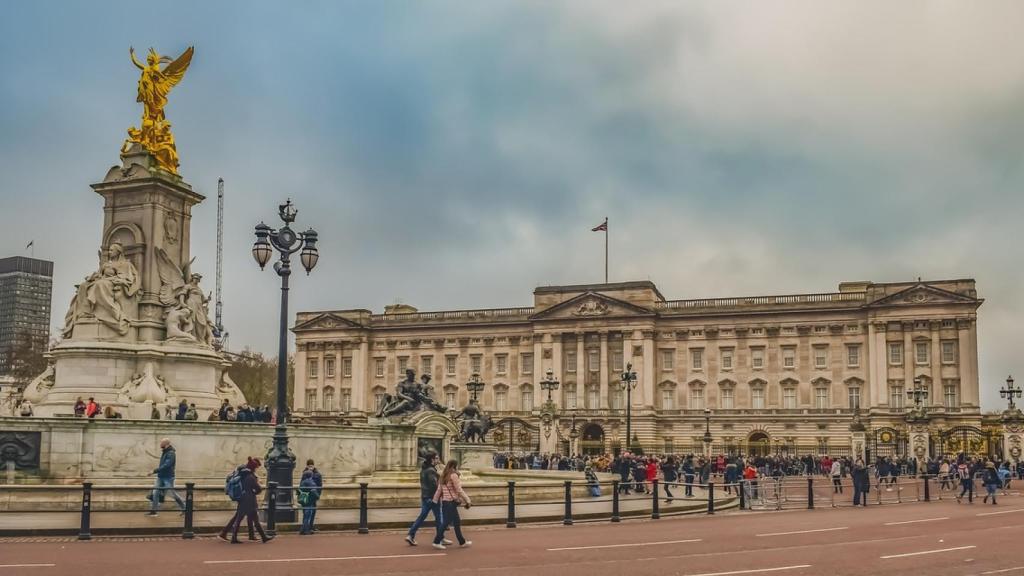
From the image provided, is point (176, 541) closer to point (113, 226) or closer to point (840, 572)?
point (840, 572)

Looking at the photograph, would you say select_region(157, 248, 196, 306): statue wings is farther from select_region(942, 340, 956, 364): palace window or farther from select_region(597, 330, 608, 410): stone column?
select_region(942, 340, 956, 364): palace window

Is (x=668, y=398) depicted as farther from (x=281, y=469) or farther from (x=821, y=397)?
(x=281, y=469)

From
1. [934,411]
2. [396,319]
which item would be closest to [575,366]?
[396,319]

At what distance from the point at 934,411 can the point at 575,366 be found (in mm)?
30859

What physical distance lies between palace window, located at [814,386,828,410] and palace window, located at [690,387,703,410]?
9841 mm

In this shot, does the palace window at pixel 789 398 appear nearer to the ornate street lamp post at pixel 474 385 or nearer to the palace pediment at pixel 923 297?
the palace pediment at pixel 923 297

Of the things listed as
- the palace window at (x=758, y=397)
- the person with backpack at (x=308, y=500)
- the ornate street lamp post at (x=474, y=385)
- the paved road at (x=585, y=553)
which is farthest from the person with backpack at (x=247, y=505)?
the palace window at (x=758, y=397)

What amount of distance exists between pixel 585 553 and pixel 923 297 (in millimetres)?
78832

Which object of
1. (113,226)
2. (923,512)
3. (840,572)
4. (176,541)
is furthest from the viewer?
(113,226)

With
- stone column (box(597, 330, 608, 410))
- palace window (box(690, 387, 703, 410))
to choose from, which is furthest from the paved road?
stone column (box(597, 330, 608, 410))

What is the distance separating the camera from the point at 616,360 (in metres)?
98.4

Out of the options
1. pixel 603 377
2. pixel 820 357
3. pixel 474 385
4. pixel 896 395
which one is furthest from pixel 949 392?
pixel 474 385

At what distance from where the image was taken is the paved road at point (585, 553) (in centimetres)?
A: 1524

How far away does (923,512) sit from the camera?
2873 centimetres
